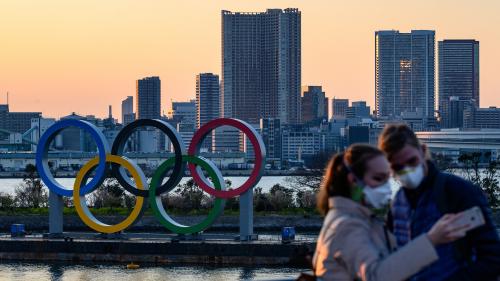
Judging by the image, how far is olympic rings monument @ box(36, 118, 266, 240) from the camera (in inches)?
1517

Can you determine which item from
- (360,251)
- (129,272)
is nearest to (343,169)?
(360,251)

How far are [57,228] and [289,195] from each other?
20.6 metres

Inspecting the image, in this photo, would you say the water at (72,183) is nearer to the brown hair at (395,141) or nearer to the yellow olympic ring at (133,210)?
the yellow olympic ring at (133,210)

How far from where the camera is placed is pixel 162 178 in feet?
131

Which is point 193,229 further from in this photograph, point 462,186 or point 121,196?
point 462,186

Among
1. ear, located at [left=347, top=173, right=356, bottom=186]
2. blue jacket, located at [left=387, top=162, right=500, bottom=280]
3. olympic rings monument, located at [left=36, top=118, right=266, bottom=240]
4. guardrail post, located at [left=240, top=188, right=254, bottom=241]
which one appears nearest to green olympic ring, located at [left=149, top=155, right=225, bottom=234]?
olympic rings monument, located at [left=36, top=118, right=266, bottom=240]

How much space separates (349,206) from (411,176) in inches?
14.3

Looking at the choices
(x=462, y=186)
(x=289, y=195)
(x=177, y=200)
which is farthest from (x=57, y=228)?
(x=462, y=186)

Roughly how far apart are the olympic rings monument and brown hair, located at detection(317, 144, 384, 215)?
3149 cm

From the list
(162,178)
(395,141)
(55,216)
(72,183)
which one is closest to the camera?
(395,141)

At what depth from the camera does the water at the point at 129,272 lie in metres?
34.2

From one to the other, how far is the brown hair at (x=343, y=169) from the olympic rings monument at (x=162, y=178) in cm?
3149

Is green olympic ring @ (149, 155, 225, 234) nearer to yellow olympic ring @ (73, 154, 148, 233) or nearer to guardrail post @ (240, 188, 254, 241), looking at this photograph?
yellow olympic ring @ (73, 154, 148, 233)

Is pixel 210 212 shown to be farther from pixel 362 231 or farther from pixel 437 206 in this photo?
pixel 362 231
